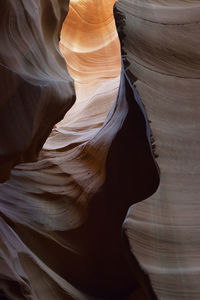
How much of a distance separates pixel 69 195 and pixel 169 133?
1357 millimetres

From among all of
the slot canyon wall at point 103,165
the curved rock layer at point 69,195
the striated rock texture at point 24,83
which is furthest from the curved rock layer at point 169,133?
the striated rock texture at point 24,83

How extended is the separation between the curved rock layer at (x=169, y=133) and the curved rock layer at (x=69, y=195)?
28cm

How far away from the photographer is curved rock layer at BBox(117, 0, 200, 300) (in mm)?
1148

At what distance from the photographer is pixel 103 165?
262 centimetres

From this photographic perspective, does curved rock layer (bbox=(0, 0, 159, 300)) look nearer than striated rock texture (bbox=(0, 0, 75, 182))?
No

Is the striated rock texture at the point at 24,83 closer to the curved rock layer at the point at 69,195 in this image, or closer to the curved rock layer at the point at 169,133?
the curved rock layer at the point at 69,195

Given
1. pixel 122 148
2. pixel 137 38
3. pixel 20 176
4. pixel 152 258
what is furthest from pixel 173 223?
pixel 20 176

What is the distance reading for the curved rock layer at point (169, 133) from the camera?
1.15 meters

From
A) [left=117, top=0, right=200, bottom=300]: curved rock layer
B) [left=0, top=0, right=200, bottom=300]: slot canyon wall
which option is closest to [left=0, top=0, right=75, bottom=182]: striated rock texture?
[left=0, top=0, right=200, bottom=300]: slot canyon wall


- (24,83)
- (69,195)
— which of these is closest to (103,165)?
(69,195)

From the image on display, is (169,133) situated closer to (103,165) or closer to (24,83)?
(24,83)

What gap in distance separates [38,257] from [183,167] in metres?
1.45

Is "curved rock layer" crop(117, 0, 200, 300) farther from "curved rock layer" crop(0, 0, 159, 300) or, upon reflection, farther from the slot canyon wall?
"curved rock layer" crop(0, 0, 159, 300)

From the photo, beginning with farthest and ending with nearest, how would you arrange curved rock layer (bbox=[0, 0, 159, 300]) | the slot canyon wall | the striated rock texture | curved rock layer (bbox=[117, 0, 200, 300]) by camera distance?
1. curved rock layer (bbox=[0, 0, 159, 300])
2. the striated rock texture
3. the slot canyon wall
4. curved rock layer (bbox=[117, 0, 200, 300])
